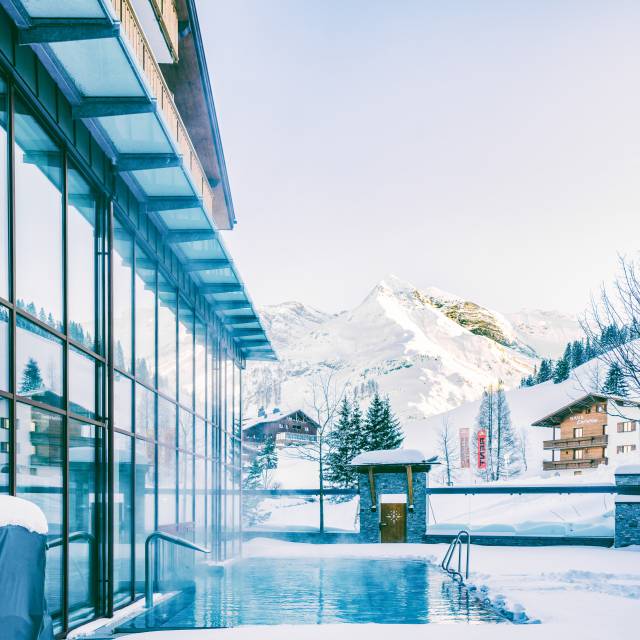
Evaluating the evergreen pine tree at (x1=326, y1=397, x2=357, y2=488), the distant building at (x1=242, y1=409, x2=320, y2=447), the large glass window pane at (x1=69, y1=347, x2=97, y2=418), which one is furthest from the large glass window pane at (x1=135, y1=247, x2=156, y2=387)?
the distant building at (x1=242, y1=409, x2=320, y2=447)

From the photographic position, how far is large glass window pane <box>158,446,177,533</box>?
14.1 m

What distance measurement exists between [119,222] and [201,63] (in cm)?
743

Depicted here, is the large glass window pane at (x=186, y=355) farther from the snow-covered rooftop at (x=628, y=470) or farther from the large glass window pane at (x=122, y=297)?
the snow-covered rooftop at (x=628, y=470)

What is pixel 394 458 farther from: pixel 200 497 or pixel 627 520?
pixel 200 497

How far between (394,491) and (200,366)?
9811 mm

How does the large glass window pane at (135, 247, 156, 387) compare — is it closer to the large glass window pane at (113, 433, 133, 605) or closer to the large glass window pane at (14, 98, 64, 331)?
the large glass window pane at (113, 433, 133, 605)

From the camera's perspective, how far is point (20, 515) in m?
4.79

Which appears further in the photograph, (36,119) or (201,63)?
(201,63)

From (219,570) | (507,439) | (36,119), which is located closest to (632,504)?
(219,570)

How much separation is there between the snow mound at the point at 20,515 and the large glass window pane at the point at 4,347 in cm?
268

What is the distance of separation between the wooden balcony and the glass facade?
139 ft

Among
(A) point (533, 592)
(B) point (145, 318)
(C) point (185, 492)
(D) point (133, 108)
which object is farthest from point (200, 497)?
(D) point (133, 108)

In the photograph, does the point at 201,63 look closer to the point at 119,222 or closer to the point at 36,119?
the point at 119,222

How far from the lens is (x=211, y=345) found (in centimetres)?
1977
